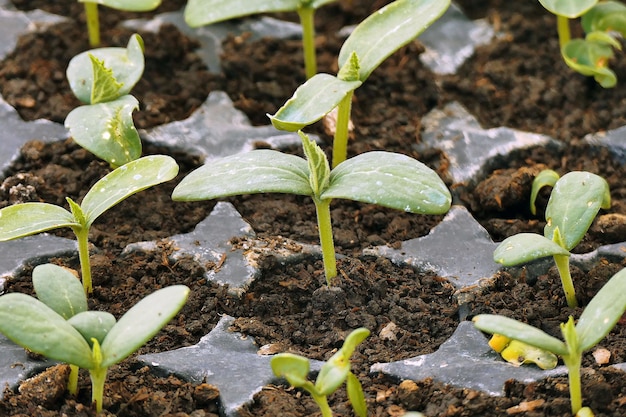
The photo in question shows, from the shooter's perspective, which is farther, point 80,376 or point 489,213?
point 489,213

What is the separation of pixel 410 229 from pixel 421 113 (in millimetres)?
346

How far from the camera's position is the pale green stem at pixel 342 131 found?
4.99 ft

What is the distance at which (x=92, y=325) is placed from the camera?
1102 millimetres

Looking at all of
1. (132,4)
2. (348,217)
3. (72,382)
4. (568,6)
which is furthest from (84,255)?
(568,6)

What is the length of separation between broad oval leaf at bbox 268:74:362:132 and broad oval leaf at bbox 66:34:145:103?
0.34 metres

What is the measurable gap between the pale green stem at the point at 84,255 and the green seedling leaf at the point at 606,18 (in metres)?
1.07

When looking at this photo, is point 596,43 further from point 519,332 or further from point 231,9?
point 519,332

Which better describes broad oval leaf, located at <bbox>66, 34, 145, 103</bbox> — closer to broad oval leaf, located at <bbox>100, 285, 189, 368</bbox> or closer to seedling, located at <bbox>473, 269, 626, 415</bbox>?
broad oval leaf, located at <bbox>100, 285, 189, 368</bbox>

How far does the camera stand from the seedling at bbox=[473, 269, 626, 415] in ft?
3.39

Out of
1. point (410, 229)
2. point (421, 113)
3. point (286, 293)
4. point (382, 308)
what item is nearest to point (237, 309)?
point (286, 293)

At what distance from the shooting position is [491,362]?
1.21 m

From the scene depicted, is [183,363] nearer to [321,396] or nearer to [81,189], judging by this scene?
[321,396]

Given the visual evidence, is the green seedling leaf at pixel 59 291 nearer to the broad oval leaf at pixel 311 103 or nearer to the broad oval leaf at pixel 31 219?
the broad oval leaf at pixel 31 219

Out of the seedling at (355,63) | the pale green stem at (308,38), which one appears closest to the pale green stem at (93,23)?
the pale green stem at (308,38)
